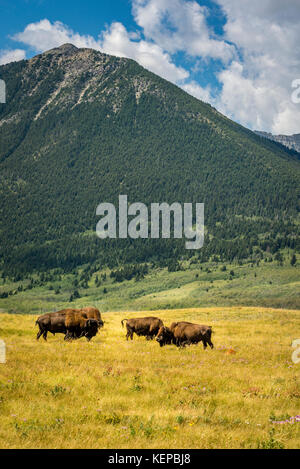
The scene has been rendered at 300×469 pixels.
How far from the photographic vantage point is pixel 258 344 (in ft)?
76.0

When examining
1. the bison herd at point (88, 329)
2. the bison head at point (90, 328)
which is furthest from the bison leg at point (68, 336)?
the bison head at point (90, 328)

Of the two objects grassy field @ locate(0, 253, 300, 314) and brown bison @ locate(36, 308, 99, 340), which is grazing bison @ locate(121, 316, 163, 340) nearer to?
brown bison @ locate(36, 308, 99, 340)

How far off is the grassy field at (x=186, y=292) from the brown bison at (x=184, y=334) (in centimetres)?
10340

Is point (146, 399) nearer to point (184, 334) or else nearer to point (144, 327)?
point (184, 334)

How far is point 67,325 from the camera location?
23.4 meters

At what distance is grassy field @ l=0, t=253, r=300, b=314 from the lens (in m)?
146

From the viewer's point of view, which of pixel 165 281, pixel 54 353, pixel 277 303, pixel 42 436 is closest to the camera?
pixel 42 436

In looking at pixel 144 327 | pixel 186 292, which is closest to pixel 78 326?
pixel 144 327

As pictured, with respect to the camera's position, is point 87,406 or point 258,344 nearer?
point 87,406

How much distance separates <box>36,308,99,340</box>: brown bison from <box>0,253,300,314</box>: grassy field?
10505 cm

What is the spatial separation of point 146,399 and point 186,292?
Result: 15781cm
